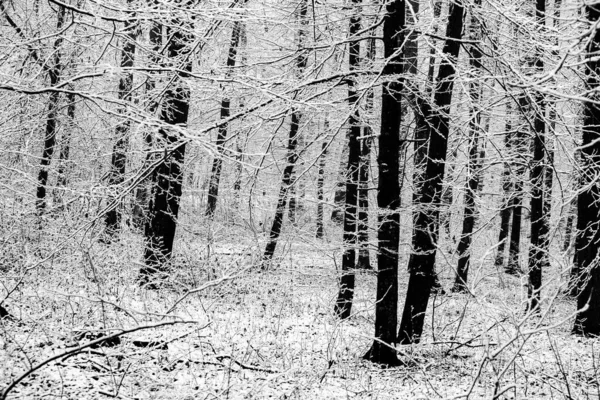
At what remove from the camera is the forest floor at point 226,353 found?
17.4 ft

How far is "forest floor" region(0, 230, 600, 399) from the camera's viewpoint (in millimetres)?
5289

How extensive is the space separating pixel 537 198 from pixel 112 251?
10083 mm

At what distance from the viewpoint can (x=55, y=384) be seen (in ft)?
17.2

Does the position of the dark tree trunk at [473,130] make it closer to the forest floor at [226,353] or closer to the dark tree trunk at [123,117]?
the forest floor at [226,353]

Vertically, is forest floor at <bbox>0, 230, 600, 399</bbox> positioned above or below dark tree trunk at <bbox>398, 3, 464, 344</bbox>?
below

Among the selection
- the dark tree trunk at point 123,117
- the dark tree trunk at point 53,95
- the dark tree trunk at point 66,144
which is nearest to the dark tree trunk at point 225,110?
the dark tree trunk at point 123,117

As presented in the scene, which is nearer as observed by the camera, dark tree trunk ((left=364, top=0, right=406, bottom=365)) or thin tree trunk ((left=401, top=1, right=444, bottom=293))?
dark tree trunk ((left=364, top=0, right=406, bottom=365))

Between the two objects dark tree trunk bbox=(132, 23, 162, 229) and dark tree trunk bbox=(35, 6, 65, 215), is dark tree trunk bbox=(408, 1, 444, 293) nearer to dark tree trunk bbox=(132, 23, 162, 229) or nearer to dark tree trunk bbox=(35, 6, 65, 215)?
dark tree trunk bbox=(132, 23, 162, 229)

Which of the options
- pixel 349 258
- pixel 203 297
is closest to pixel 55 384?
pixel 203 297

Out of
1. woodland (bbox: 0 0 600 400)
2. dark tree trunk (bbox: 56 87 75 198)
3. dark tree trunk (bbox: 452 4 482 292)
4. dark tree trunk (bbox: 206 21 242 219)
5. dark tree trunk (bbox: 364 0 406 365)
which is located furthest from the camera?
dark tree trunk (bbox: 56 87 75 198)

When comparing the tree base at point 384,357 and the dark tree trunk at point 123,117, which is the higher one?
the dark tree trunk at point 123,117

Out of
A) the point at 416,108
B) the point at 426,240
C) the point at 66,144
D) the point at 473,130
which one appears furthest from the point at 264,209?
the point at 66,144

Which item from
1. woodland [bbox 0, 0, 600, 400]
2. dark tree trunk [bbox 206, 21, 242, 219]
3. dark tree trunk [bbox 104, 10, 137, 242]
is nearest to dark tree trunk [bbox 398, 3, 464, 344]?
woodland [bbox 0, 0, 600, 400]

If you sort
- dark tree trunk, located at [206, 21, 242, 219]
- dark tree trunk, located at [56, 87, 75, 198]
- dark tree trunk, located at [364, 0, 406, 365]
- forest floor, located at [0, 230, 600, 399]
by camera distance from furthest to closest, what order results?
dark tree trunk, located at [56, 87, 75, 198] < dark tree trunk, located at [364, 0, 406, 365] < dark tree trunk, located at [206, 21, 242, 219] < forest floor, located at [0, 230, 600, 399]
